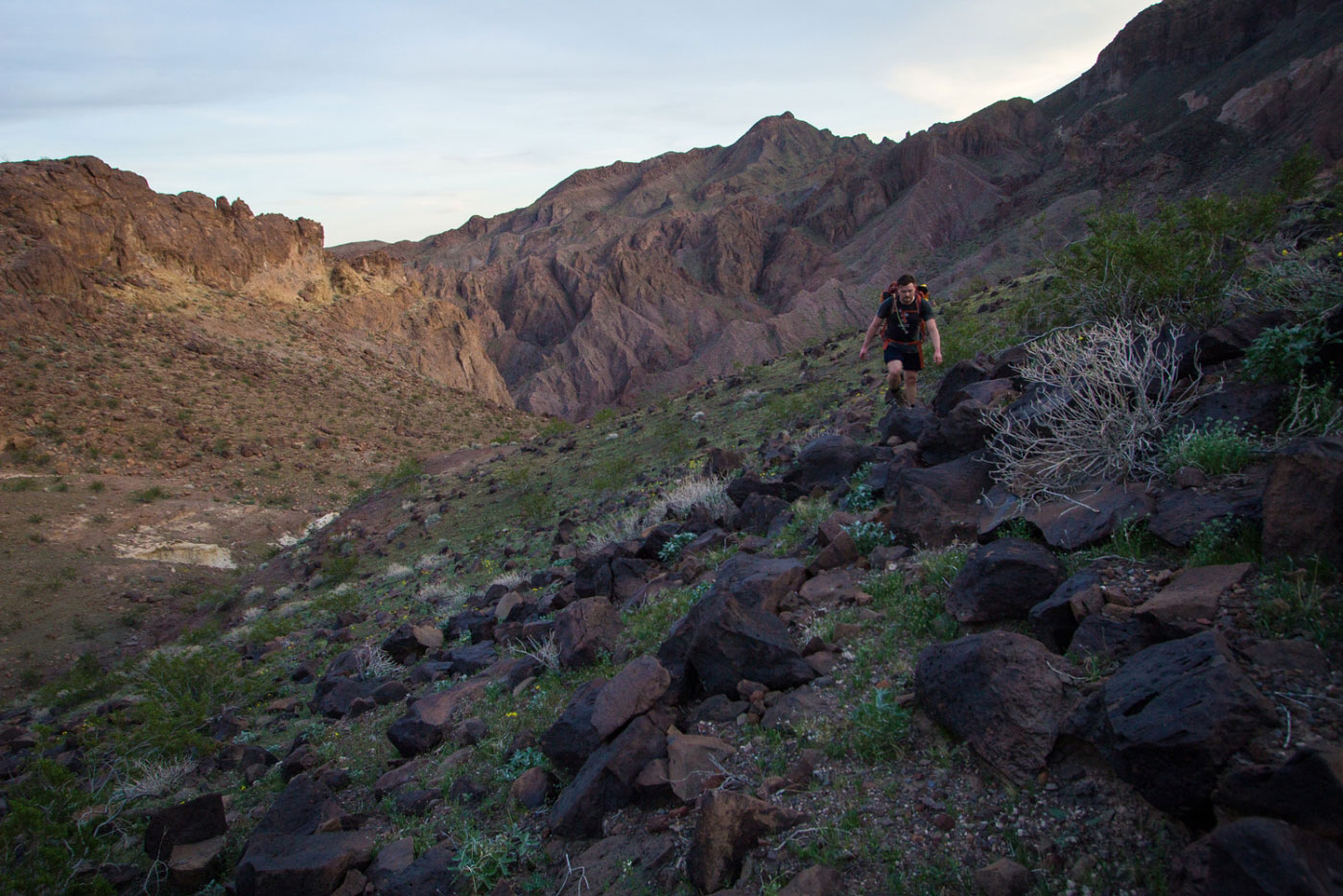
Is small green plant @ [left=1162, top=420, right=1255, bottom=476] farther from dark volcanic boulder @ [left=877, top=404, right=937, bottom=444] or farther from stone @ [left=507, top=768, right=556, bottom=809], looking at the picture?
stone @ [left=507, top=768, right=556, bottom=809]

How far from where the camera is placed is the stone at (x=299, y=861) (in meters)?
3.14

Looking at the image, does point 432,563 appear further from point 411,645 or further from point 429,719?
point 429,719

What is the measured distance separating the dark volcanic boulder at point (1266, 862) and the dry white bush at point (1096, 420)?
238 cm

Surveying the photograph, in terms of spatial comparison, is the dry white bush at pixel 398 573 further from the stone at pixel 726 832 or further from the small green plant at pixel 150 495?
the small green plant at pixel 150 495

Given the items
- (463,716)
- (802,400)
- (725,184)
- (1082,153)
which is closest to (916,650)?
(463,716)

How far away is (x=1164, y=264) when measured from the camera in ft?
17.3

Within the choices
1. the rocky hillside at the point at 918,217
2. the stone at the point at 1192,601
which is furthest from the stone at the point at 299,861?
the rocky hillside at the point at 918,217

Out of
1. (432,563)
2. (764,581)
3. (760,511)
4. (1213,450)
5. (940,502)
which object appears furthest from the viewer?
(432,563)

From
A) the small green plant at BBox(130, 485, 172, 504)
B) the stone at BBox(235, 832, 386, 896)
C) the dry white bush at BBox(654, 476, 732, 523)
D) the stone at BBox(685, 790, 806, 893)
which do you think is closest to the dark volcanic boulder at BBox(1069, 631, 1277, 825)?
the stone at BBox(685, 790, 806, 893)

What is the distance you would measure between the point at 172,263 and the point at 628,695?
1443 inches

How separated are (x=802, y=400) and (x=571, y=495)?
179 inches

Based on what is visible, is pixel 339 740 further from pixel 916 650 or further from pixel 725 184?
pixel 725 184

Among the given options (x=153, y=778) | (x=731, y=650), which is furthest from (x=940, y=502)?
(x=153, y=778)

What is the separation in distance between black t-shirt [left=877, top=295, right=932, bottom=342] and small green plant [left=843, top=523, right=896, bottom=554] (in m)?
3.72
